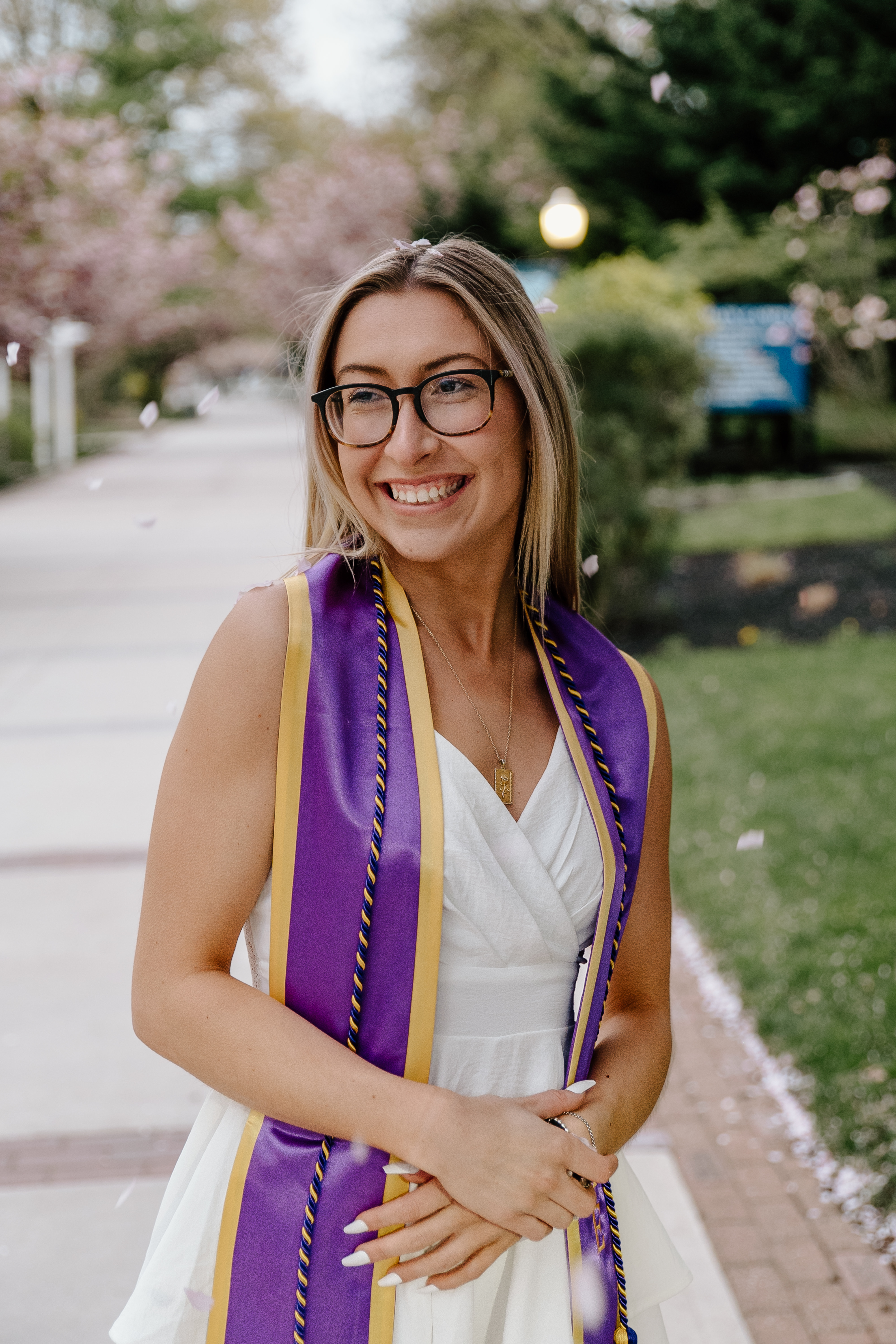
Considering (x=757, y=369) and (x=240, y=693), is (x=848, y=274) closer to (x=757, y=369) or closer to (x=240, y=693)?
(x=757, y=369)

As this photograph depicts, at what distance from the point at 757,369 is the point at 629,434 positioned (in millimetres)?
9168

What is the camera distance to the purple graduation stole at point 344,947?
1.29 m

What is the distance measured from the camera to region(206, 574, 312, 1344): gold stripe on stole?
4.24 ft

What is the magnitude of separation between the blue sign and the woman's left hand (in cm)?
1596

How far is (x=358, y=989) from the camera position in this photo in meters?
1.29

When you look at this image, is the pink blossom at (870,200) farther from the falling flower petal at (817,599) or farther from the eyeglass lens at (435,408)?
the eyeglass lens at (435,408)

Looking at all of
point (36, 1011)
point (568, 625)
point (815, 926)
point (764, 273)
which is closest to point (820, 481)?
point (764, 273)

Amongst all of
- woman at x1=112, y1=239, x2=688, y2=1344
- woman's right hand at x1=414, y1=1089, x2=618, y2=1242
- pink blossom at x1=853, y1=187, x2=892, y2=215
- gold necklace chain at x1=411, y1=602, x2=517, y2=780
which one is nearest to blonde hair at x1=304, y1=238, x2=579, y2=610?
woman at x1=112, y1=239, x2=688, y2=1344

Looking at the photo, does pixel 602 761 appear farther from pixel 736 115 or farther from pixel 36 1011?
pixel 736 115

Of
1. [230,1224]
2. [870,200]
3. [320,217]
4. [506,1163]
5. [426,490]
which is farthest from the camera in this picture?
[320,217]

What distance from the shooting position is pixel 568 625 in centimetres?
167

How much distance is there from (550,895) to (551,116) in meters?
21.6

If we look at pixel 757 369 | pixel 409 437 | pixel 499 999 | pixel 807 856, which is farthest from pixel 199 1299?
pixel 757 369

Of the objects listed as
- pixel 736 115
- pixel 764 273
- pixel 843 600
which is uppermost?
pixel 736 115
